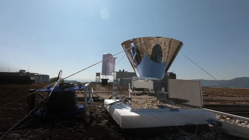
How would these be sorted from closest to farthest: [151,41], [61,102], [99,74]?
[61,102] < [151,41] < [99,74]

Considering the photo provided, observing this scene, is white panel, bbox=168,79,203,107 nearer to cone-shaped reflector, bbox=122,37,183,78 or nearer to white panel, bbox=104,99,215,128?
white panel, bbox=104,99,215,128

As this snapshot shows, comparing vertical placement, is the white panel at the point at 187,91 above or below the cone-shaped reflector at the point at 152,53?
below

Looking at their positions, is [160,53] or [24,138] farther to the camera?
[160,53]

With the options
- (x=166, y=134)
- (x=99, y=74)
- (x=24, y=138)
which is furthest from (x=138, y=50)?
(x=99, y=74)

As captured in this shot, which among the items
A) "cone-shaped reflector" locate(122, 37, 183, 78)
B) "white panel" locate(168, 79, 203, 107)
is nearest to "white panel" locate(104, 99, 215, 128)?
"white panel" locate(168, 79, 203, 107)

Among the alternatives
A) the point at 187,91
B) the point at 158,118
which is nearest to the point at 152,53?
the point at 187,91

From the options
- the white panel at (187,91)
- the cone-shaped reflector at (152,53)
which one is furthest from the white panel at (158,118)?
the cone-shaped reflector at (152,53)

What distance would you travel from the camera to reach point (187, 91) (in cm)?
509

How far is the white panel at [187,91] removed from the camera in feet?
15.8

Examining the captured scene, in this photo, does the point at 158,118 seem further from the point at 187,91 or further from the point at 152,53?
the point at 152,53

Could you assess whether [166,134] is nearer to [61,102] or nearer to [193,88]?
[193,88]

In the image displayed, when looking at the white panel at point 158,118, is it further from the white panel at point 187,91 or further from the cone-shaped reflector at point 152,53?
the cone-shaped reflector at point 152,53

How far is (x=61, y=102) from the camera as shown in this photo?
5.54 metres

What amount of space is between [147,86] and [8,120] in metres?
6.07
